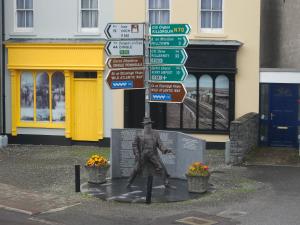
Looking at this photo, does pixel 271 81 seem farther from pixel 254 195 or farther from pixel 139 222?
pixel 139 222

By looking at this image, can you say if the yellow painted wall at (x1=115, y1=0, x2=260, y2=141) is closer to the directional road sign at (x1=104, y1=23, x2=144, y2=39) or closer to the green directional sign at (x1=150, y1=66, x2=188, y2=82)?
the directional road sign at (x1=104, y1=23, x2=144, y2=39)

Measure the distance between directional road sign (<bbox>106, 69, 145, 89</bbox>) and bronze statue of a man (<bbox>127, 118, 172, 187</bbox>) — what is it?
3.49ft

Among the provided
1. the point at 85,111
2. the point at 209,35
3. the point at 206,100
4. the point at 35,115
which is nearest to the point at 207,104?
the point at 206,100

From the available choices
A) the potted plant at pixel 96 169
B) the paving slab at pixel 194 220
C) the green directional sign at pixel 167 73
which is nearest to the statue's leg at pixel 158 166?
the potted plant at pixel 96 169

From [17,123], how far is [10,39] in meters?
3.21

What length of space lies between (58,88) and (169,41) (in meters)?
8.87

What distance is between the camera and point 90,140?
2233 cm

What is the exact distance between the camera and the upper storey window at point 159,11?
21.5 m

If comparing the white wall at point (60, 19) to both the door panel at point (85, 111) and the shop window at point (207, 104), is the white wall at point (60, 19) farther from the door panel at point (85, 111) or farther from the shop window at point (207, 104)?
the shop window at point (207, 104)

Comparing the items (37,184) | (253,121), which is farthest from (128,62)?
(253,121)

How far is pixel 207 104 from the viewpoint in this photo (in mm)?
21328

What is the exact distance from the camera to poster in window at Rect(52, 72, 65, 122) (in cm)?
2239

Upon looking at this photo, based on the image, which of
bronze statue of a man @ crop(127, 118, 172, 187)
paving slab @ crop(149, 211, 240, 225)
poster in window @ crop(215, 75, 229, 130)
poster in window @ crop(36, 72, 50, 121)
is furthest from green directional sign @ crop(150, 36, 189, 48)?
poster in window @ crop(36, 72, 50, 121)

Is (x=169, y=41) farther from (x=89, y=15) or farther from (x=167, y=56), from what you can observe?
(x=89, y=15)
